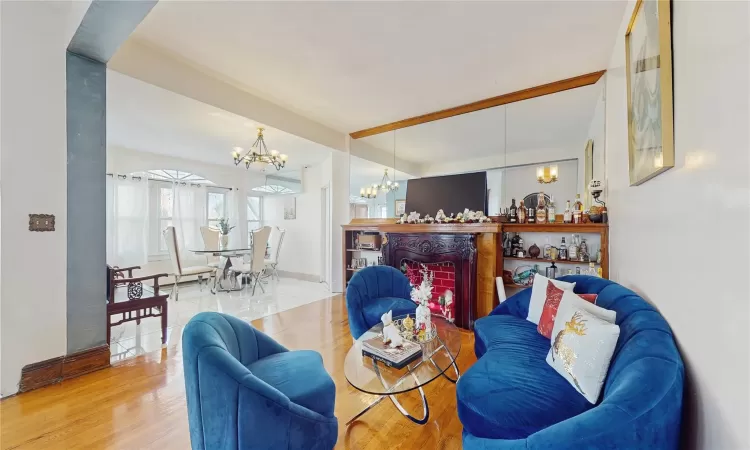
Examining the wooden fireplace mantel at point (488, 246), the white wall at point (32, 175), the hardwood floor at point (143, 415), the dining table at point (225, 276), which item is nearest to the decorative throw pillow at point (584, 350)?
the hardwood floor at point (143, 415)

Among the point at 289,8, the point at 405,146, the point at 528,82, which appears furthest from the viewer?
the point at 405,146

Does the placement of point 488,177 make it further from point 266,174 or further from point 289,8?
point 266,174

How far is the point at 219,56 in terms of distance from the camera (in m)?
2.78

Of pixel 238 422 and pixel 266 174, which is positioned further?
pixel 266 174

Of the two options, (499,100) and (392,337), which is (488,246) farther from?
(392,337)

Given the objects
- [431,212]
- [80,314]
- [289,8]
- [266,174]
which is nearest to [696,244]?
[289,8]

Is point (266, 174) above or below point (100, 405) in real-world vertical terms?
above

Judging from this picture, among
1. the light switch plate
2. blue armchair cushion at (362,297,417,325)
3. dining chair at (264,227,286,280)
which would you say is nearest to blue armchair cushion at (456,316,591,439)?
blue armchair cushion at (362,297,417,325)

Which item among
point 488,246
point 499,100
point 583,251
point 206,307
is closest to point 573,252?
point 583,251

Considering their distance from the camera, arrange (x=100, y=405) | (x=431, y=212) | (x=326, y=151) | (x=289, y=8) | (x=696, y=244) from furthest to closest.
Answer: (x=326, y=151) → (x=431, y=212) → (x=289, y=8) → (x=100, y=405) → (x=696, y=244)

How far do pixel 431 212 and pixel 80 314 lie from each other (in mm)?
3856

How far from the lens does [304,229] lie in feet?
22.2

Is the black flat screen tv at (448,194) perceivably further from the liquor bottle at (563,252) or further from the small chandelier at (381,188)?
the liquor bottle at (563,252)

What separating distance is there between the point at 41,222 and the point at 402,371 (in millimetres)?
2845
